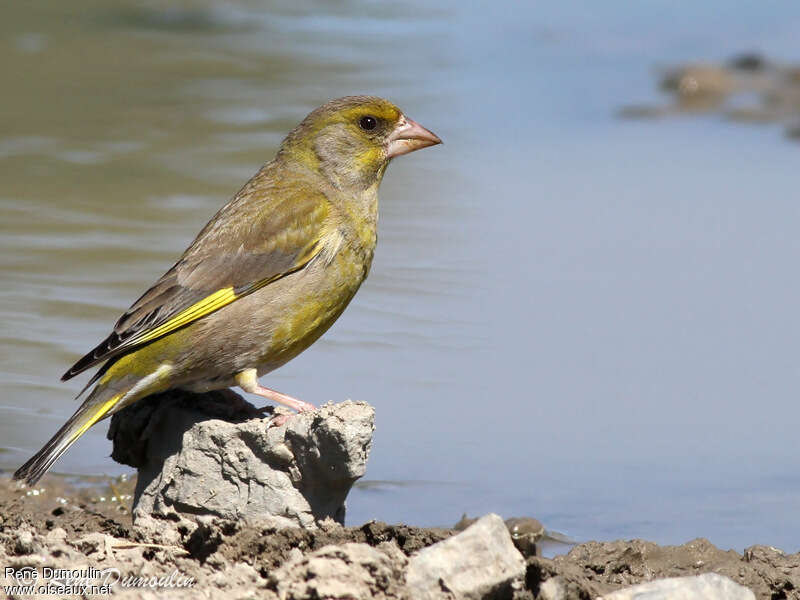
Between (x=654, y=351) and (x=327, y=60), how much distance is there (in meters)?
6.90

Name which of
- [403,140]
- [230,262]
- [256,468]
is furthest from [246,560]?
[403,140]

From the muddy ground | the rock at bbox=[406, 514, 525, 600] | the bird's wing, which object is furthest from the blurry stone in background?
the rock at bbox=[406, 514, 525, 600]

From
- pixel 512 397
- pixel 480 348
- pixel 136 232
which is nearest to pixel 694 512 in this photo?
pixel 512 397

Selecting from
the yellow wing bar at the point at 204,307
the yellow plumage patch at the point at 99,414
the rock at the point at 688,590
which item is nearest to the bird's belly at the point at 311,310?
the yellow wing bar at the point at 204,307

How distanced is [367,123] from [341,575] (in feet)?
10.1

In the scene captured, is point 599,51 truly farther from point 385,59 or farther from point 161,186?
point 161,186

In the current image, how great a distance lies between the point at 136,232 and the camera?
1009 centimetres

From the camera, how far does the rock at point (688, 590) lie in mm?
4480

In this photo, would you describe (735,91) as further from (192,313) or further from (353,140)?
(192,313)

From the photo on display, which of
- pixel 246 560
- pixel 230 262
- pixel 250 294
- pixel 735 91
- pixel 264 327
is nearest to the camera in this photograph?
pixel 246 560

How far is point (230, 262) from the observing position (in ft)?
21.1

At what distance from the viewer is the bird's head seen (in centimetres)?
698

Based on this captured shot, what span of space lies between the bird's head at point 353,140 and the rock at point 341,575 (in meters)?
2.68

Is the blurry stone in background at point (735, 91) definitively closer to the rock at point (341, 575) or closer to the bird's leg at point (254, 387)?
the bird's leg at point (254, 387)
